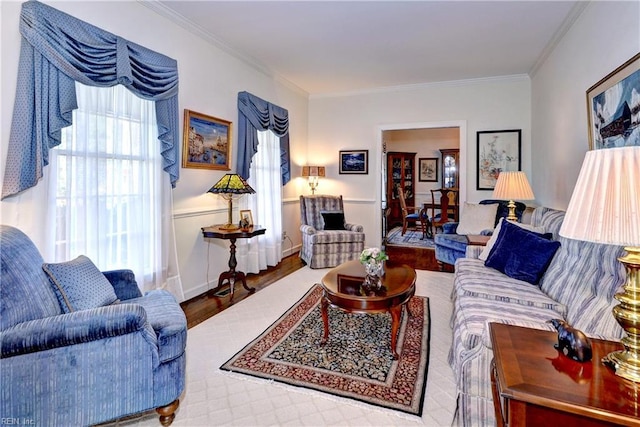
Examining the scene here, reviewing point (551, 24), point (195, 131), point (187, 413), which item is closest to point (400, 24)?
point (551, 24)

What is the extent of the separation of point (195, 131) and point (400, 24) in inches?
95.5

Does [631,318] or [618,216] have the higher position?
[618,216]

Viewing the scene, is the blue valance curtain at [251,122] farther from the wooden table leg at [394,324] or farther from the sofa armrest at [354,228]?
the wooden table leg at [394,324]

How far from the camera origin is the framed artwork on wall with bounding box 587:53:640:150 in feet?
6.71

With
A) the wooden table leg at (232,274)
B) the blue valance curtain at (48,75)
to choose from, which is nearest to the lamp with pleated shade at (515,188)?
the wooden table leg at (232,274)

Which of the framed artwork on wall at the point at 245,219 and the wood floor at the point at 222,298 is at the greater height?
the framed artwork on wall at the point at 245,219

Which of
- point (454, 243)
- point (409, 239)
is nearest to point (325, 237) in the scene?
point (454, 243)

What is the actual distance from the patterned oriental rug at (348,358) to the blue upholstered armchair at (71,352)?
632 millimetres

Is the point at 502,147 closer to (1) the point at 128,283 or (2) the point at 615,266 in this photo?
(2) the point at 615,266

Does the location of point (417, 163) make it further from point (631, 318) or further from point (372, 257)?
point (631, 318)

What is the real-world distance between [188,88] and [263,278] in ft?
7.94

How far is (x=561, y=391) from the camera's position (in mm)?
966

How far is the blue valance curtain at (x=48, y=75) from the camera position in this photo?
2043 mm

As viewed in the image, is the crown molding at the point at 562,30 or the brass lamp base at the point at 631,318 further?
the crown molding at the point at 562,30
